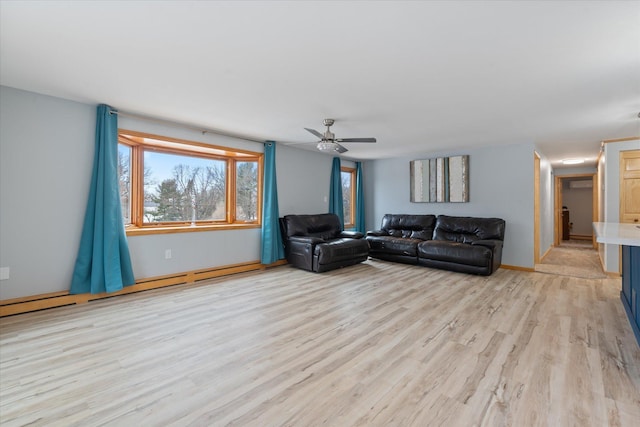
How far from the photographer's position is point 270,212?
5.36 meters

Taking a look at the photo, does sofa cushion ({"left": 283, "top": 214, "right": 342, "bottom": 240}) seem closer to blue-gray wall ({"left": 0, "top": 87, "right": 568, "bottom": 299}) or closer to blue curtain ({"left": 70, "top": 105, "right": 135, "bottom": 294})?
blue-gray wall ({"left": 0, "top": 87, "right": 568, "bottom": 299})

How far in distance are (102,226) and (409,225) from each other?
5.36m

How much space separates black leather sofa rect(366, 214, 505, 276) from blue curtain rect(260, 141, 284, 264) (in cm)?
203

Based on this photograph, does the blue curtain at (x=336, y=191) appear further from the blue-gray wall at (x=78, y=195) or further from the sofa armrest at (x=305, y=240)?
the sofa armrest at (x=305, y=240)

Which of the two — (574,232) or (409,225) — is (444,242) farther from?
(574,232)

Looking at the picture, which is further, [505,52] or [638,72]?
[638,72]

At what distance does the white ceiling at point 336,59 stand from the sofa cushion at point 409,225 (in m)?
2.60

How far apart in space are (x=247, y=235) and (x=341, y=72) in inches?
135

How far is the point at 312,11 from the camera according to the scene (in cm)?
179

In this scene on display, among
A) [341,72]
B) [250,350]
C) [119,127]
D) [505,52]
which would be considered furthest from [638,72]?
[119,127]

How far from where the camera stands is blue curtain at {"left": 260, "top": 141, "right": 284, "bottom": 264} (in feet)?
17.4

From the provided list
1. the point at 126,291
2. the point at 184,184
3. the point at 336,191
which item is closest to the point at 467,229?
the point at 336,191

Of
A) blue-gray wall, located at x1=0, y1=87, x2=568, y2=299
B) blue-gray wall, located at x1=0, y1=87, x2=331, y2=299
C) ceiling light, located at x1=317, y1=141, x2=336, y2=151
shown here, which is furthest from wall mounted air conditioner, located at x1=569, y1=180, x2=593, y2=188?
blue-gray wall, located at x1=0, y1=87, x2=331, y2=299

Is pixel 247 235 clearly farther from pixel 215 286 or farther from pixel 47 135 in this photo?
pixel 47 135
